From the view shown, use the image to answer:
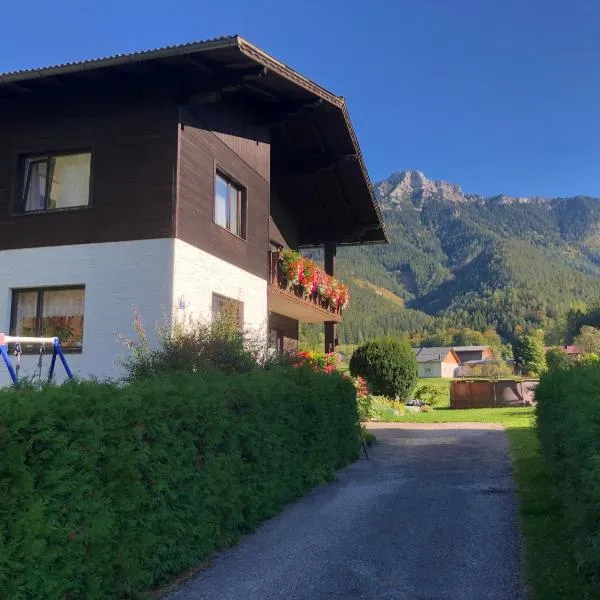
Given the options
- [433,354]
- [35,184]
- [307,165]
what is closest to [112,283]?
[35,184]

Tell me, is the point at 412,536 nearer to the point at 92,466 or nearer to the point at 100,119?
the point at 92,466

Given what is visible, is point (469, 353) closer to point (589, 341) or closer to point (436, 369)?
point (436, 369)

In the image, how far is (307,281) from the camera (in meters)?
17.7

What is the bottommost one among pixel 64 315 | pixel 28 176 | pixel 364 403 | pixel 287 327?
pixel 364 403

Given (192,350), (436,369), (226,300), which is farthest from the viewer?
(436,369)

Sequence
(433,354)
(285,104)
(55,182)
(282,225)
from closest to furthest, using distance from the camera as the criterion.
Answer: (55,182) → (285,104) → (282,225) → (433,354)

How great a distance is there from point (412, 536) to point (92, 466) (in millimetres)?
3700

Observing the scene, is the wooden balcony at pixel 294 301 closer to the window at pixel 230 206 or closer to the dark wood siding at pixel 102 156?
the window at pixel 230 206

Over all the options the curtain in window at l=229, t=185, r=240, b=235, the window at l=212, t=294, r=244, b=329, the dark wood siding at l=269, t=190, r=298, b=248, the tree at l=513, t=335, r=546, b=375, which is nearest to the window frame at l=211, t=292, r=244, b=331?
the window at l=212, t=294, r=244, b=329

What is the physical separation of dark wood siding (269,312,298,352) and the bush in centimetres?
476

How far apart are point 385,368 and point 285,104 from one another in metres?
13.7

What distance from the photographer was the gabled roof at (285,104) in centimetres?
1127

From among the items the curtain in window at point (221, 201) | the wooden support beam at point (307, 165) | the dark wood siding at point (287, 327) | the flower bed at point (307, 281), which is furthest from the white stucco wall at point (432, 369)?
the curtain in window at point (221, 201)

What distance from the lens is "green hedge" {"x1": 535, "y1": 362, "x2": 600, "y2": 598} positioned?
396 centimetres
